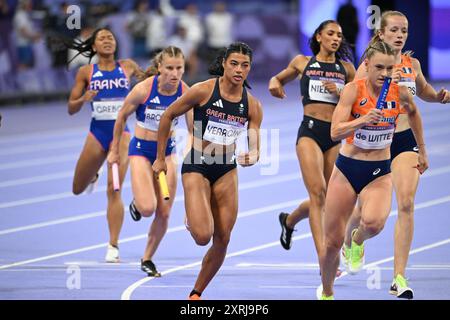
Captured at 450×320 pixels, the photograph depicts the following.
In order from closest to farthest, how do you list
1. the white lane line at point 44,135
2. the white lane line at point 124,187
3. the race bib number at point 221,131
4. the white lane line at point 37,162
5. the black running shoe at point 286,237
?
the race bib number at point 221,131 < the black running shoe at point 286,237 < the white lane line at point 124,187 < the white lane line at point 37,162 < the white lane line at point 44,135

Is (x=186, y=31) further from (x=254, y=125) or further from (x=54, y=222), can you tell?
(x=254, y=125)

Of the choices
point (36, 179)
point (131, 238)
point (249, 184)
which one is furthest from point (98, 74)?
point (36, 179)

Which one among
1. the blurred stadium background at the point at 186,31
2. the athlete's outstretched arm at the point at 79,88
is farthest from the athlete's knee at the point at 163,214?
the blurred stadium background at the point at 186,31

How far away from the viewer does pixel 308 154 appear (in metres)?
9.41

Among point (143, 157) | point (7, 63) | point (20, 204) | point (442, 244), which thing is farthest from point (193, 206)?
point (7, 63)

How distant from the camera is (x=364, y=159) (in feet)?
26.2

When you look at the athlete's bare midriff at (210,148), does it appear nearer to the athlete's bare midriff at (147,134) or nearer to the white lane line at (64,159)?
the athlete's bare midriff at (147,134)

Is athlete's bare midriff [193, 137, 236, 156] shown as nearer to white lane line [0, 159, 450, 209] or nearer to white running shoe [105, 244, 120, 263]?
white running shoe [105, 244, 120, 263]

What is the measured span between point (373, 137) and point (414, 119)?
46cm

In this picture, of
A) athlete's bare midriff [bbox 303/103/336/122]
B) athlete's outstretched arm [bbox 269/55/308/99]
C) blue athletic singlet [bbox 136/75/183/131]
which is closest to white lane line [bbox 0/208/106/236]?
blue athletic singlet [bbox 136/75/183/131]

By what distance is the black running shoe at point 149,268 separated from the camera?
9.40 meters

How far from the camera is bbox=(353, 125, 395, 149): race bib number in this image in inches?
311

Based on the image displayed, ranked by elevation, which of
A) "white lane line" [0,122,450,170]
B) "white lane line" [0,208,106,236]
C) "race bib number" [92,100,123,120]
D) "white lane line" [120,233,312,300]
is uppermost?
"race bib number" [92,100,123,120]

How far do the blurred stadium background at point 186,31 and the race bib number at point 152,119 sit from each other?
1093 centimetres
